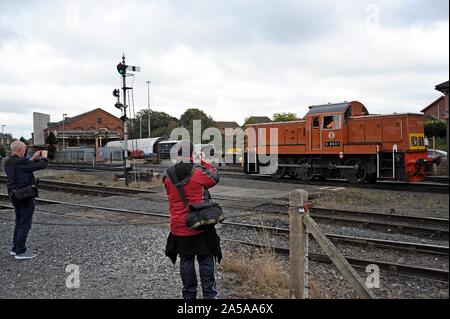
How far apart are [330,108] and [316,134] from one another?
4.25 ft

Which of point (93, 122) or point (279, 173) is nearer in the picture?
point (279, 173)

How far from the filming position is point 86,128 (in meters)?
80.8

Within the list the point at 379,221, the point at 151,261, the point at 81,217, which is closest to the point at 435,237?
the point at 379,221

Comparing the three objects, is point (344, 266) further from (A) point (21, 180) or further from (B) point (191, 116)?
(B) point (191, 116)

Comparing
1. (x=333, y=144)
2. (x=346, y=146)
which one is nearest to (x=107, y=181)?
(x=333, y=144)

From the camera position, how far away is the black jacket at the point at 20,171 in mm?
6418

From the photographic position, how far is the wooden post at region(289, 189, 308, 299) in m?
4.43

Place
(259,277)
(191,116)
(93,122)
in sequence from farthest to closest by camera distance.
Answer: (93,122) → (191,116) → (259,277)

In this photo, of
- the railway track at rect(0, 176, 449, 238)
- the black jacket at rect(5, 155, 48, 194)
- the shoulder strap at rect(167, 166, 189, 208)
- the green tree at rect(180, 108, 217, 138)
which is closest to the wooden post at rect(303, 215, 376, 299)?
the shoulder strap at rect(167, 166, 189, 208)

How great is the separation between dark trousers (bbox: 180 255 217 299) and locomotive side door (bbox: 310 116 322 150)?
1461cm

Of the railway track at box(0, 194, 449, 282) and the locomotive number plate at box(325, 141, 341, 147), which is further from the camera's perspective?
the locomotive number plate at box(325, 141, 341, 147)

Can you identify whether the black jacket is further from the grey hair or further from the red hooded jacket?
the red hooded jacket

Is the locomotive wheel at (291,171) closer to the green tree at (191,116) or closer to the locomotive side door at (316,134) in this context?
the locomotive side door at (316,134)

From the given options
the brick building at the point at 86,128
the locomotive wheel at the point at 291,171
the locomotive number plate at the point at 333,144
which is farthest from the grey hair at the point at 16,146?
the brick building at the point at 86,128
